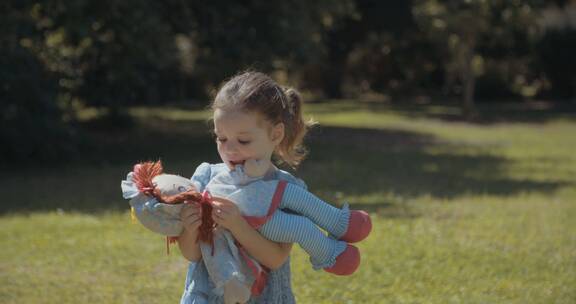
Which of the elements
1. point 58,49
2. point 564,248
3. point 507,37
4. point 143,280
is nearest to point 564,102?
point 507,37

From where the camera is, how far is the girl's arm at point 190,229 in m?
3.27

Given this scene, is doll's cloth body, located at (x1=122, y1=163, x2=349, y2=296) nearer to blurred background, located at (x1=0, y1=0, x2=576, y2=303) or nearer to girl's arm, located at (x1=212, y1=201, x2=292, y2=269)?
girl's arm, located at (x1=212, y1=201, x2=292, y2=269)

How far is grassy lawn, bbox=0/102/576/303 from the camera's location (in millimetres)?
5781

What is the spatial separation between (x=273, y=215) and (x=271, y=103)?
0.45 m

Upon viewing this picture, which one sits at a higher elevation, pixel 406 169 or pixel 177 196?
pixel 177 196

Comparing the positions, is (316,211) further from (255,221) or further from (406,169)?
(406,169)

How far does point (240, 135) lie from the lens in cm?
334

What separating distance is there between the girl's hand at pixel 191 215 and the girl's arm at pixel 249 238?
0.06m

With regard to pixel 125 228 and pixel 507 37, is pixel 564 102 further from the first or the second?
pixel 125 228

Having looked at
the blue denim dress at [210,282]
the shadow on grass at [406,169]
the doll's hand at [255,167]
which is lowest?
the shadow on grass at [406,169]

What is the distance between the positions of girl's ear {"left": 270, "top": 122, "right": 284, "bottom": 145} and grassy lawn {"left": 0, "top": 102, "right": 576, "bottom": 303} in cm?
224

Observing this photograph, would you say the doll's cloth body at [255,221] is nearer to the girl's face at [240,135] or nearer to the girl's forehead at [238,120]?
the girl's face at [240,135]

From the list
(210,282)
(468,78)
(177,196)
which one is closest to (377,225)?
(210,282)

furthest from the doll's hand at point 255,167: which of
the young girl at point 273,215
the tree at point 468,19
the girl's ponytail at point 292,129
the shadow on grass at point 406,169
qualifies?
the tree at point 468,19
